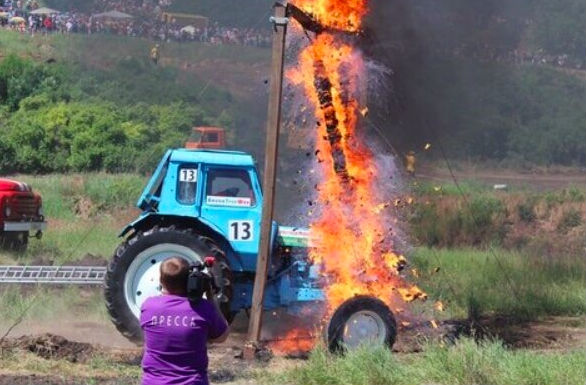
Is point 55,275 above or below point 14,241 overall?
above

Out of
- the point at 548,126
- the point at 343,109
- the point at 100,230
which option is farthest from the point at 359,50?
the point at 548,126

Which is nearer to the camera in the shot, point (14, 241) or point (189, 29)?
point (14, 241)

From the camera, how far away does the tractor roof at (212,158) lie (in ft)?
39.6

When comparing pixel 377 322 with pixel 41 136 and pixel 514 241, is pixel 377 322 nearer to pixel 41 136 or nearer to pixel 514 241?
pixel 514 241

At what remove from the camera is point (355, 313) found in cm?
1157

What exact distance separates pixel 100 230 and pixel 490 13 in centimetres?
787

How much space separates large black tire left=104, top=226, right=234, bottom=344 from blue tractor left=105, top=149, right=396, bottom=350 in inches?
0.4

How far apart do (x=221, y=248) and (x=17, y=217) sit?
21.9 feet

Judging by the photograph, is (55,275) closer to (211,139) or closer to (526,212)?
(211,139)

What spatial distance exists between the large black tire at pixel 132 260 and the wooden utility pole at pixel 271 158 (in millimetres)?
449

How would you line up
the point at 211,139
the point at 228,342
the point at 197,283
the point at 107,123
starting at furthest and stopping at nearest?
the point at 107,123, the point at 211,139, the point at 228,342, the point at 197,283

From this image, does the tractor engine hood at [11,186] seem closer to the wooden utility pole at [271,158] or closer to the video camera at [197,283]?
the wooden utility pole at [271,158]

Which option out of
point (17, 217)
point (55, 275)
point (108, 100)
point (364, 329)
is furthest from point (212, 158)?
point (108, 100)

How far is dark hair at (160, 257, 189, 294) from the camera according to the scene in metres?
6.27
